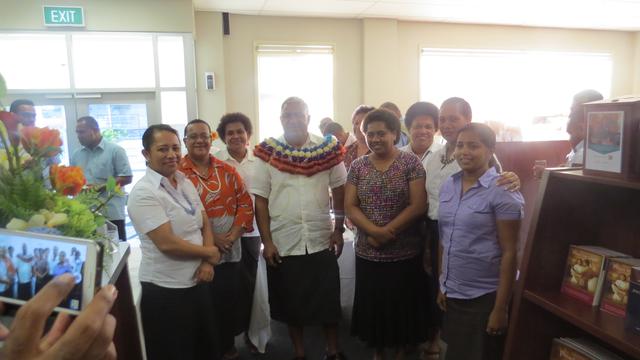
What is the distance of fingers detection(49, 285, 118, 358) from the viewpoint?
22.4 inches

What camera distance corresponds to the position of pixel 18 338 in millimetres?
551

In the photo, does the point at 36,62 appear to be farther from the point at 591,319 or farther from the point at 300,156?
the point at 591,319

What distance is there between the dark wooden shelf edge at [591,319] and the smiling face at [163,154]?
4.94 ft

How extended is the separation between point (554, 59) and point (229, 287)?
6.72 m

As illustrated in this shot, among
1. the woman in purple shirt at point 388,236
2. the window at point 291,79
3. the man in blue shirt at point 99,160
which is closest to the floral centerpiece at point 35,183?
the woman in purple shirt at point 388,236

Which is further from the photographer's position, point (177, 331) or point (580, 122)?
point (580, 122)

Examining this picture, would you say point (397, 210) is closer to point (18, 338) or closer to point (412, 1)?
point (18, 338)

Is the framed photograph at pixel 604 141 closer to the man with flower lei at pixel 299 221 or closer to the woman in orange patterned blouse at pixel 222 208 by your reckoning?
the man with flower lei at pixel 299 221

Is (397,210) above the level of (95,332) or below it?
below

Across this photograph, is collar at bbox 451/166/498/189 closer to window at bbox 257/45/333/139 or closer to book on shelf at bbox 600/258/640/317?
book on shelf at bbox 600/258/640/317

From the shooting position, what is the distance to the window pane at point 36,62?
489 cm

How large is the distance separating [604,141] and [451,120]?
113 centimetres

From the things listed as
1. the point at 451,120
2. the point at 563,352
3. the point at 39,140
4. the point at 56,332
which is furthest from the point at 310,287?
the point at 56,332

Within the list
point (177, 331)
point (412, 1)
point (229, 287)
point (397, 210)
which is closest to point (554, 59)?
point (412, 1)
